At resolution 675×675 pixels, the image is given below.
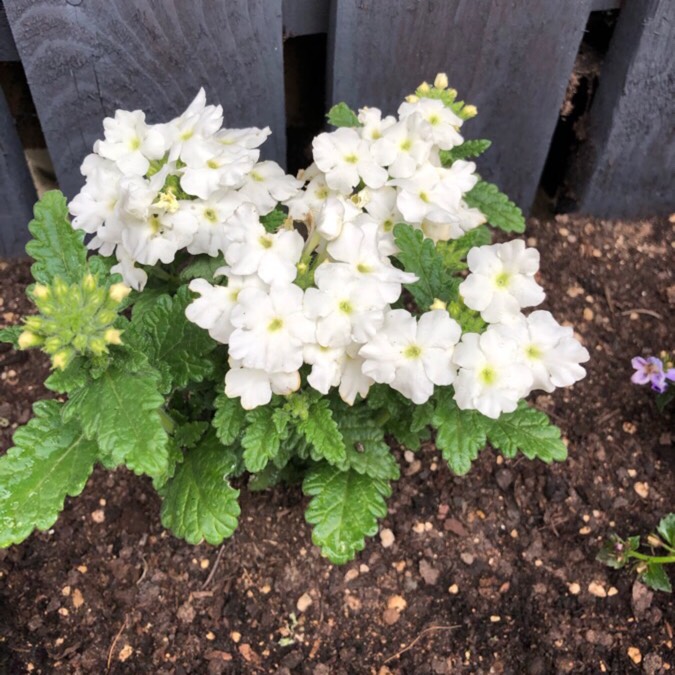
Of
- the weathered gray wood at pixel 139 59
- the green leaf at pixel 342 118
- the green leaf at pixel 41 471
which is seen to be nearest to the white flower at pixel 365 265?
the green leaf at pixel 342 118

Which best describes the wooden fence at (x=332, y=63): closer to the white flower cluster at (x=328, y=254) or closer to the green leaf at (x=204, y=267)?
the white flower cluster at (x=328, y=254)

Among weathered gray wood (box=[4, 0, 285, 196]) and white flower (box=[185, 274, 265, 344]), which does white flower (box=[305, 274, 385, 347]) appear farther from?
weathered gray wood (box=[4, 0, 285, 196])

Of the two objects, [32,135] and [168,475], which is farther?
[32,135]

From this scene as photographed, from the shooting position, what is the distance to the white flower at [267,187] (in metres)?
1.67

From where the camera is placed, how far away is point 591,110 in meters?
2.54

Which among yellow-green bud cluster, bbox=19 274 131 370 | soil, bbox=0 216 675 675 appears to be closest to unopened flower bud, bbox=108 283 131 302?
yellow-green bud cluster, bbox=19 274 131 370

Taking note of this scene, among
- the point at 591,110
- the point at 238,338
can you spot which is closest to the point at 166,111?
the point at 238,338

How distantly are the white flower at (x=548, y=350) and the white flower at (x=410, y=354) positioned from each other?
0.15 m

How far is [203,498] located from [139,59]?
44.6 inches

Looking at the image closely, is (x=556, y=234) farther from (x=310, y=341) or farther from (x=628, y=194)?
(x=310, y=341)

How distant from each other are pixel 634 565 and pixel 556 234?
1112mm

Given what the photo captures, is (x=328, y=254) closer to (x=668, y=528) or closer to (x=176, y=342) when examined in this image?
(x=176, y=342)

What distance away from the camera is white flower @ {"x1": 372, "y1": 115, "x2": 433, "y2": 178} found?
5.42 feet

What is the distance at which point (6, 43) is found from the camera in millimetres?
2049
